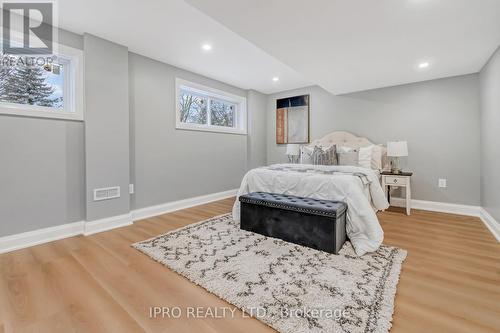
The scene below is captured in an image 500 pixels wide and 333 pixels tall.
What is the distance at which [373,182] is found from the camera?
120 inches

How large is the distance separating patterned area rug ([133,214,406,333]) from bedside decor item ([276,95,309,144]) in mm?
3235

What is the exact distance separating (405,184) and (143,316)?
3.78 metres

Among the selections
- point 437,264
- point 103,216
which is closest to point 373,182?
point 437,264

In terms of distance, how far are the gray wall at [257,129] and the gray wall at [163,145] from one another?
3.22 ft

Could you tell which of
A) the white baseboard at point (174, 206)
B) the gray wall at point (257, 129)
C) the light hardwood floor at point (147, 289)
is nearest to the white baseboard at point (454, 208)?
the light hardwood floor at point (147, 289)

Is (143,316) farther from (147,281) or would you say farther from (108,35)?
(108,35)

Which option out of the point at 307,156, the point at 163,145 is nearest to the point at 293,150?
the point at 307,156

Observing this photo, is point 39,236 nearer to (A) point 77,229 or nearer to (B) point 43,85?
(A) point 77,229

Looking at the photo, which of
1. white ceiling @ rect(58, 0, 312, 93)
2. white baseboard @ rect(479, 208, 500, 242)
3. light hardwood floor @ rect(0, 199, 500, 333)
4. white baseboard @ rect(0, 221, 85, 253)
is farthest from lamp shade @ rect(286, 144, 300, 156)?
white baseboard @ rect(0, 221, 85, 253)

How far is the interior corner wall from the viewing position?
110 inches

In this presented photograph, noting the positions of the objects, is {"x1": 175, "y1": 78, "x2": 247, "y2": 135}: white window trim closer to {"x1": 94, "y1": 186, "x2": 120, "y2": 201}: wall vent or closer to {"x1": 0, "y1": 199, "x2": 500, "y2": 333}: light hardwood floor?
{"x1": 94, "y1": 186, "x2": 120, "y2": 201}: wall vent

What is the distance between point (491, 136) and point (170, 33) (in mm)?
4201

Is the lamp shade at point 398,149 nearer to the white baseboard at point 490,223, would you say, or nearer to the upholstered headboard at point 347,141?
the upholstered headboard at point 347,141

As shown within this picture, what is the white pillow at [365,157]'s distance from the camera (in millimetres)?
3826
